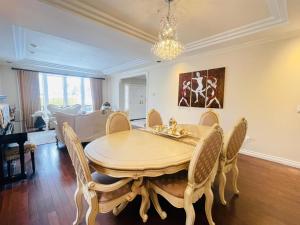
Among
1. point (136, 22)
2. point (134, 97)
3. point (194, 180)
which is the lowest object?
point (194, 180)

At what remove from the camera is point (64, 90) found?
7.02 metres

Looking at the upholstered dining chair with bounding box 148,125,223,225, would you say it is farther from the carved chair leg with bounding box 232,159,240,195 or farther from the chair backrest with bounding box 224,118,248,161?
the carved chair leg with bounding box 232,159,240,195

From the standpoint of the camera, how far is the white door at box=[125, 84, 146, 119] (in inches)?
328

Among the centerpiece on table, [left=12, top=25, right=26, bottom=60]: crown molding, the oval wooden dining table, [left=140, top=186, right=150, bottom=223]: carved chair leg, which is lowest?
[left=140, top=186, right=150, bottom=223]: carved chair leg

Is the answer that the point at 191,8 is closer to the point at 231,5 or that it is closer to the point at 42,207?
the point at 231,5

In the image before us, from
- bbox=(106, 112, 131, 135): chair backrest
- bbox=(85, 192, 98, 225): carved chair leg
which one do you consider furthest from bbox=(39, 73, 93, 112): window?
bbox=(85, 192, 98, 225): carved chair leg

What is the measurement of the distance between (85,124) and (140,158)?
281 centimetres

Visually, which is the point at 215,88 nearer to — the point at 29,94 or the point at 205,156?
the point at 205,156

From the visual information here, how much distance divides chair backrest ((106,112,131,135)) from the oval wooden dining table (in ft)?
1.80

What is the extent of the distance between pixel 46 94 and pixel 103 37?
193 inches

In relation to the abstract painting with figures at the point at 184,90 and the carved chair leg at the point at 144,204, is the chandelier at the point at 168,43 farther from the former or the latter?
the abstract painting with figures at the point at 184,90

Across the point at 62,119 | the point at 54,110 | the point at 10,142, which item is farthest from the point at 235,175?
the point at 54,110

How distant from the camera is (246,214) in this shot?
5.63 ft

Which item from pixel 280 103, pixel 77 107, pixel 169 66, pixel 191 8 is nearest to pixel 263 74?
pixel 280 103
